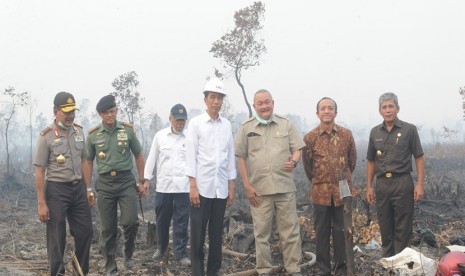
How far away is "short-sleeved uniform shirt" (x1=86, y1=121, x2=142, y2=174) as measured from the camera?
16.2 ft

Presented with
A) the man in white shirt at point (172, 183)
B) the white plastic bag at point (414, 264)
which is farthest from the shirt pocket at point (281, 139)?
the man in white shirt at point (172, 183)

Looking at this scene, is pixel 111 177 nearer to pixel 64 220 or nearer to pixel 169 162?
pixel 64 220

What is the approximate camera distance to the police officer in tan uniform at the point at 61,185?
168 inches

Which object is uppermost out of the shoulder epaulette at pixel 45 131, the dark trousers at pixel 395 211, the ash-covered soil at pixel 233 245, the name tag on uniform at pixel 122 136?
the shoulder epaulette at pixel 45 131

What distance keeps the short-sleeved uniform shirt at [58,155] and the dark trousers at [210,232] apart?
4.28 ft

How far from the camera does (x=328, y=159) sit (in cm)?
462

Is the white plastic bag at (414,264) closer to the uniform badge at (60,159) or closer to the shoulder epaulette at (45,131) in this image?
the uniform badge at (60,159)

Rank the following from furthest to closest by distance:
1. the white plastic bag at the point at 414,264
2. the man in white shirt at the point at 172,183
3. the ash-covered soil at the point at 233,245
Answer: the man in white shirt at the point at 172,183
the ash-covered soil at the point at 233,245
the white plastic bag at the point at 414,264

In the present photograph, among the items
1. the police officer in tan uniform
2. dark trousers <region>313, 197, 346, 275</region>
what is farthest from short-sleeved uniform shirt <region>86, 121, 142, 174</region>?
dark trousers <region>313, 197, 346, 275</region>

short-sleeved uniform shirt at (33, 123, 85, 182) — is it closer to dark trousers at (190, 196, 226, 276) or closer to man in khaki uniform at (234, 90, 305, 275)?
dark trousers at (190, 196, 226, 276)

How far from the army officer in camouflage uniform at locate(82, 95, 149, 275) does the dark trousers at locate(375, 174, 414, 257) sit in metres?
2.78

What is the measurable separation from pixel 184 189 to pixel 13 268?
2.33 meters

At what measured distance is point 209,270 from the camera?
451 centimetres

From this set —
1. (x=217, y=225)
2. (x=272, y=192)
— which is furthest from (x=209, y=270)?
(x=272, y=192)
